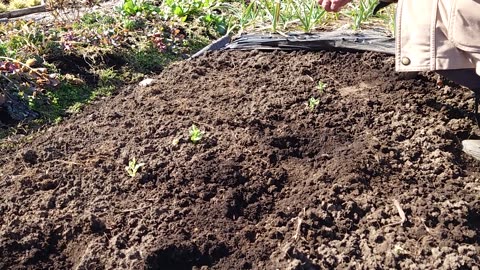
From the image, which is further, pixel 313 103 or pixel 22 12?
pixel 22 12

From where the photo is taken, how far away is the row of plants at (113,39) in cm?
379

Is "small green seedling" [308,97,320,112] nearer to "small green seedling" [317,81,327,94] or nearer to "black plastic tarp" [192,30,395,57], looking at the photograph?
"small green seedling" [317,81,327,94]

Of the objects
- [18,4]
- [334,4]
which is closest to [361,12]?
[334,4]

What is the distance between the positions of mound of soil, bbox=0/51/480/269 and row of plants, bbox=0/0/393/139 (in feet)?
1.62

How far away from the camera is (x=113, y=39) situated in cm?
450

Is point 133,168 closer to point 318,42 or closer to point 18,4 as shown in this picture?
point 318,42

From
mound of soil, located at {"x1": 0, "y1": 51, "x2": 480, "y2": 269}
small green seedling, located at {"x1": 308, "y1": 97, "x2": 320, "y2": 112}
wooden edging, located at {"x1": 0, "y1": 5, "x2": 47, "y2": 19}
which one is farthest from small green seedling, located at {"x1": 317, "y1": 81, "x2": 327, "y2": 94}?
wooden edging, located at {"x1": 0, "y1": 5, "x2": 47, "y2": 19}

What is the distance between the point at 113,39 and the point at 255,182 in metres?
2.36

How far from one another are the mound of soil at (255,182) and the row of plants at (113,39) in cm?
49

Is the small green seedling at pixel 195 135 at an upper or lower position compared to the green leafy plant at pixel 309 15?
lower

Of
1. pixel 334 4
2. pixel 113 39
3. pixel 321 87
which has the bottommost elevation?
pixel 321 87

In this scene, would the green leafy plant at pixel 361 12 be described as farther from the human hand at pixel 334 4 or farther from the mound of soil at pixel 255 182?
the human hand at pixel 334 4

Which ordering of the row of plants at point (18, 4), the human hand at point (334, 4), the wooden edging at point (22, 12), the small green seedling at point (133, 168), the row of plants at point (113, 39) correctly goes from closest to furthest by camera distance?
the small green seedling at point (133, 168) < the human hand at point (334, 4) < the row of plants at point (113, 39) < the wooden edging at point (22, 12) < the row of plants at point (18, 4)

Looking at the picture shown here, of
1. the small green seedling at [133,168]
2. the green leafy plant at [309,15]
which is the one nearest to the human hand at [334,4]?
the small green seedling at [133,168]
